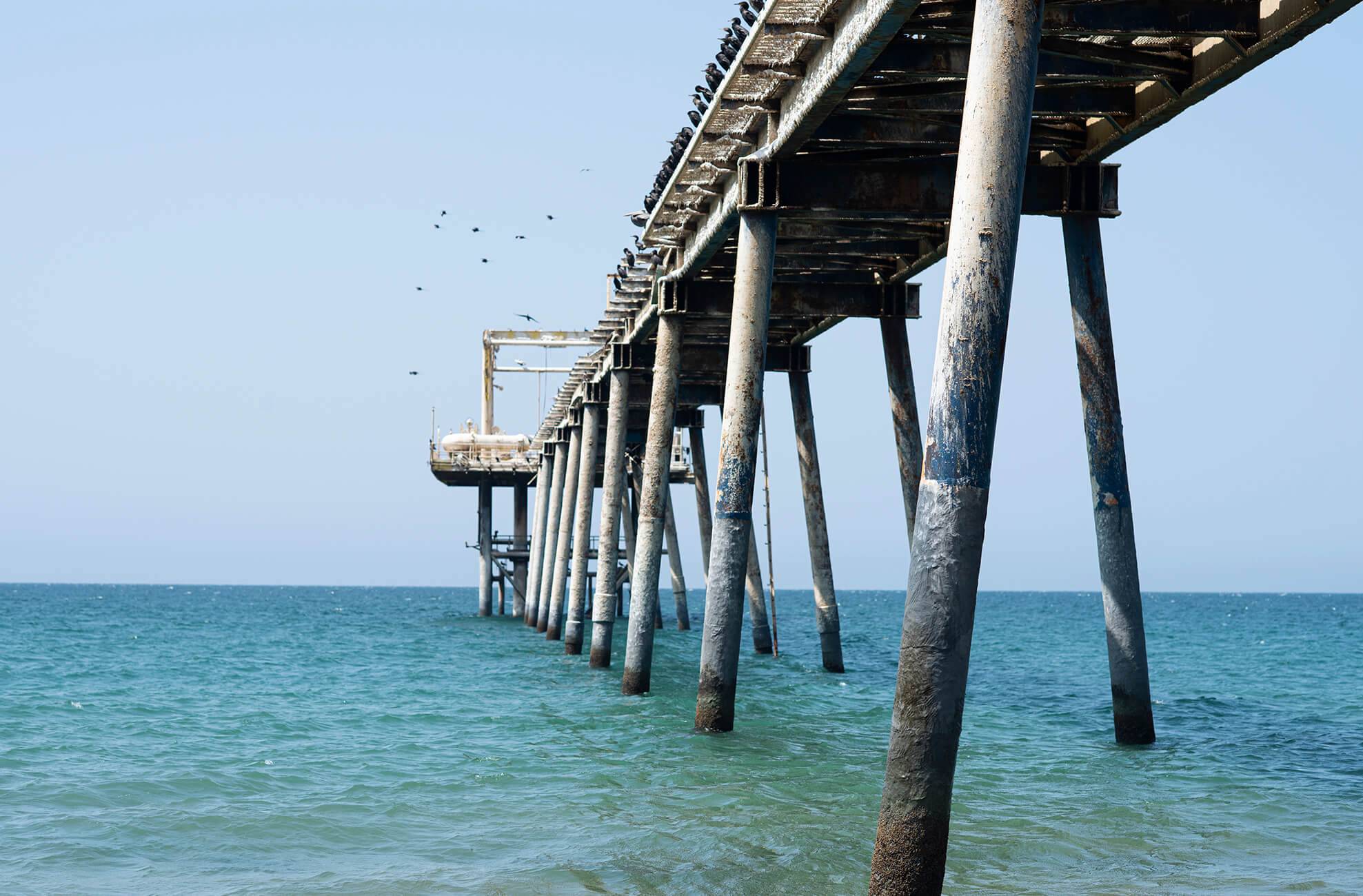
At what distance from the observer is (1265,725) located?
62.8 ft

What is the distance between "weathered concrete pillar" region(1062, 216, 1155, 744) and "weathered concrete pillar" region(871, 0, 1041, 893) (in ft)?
19.4

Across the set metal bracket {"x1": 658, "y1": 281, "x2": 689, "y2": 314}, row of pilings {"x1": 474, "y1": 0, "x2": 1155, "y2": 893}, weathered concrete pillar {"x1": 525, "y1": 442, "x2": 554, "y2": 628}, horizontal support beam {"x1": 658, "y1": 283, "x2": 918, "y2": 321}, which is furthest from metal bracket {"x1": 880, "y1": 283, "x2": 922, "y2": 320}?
weathered concrete pillar {"x1": 525, "y1": 442, "x2": 554, "y2": 628}

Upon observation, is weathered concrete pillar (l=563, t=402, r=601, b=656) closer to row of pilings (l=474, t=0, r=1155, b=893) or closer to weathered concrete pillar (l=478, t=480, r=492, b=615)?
row of pilings (l=474, t=0, r=1155, b=893)

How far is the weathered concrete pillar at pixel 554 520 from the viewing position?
37438mm

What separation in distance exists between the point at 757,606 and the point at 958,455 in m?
23.3

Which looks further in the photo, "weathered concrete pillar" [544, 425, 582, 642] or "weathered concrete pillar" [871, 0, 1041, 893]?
"weathered concrete pillar" [544, 425, 582, 642]

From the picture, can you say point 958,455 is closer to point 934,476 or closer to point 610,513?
point 934,476

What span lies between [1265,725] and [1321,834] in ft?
28.9

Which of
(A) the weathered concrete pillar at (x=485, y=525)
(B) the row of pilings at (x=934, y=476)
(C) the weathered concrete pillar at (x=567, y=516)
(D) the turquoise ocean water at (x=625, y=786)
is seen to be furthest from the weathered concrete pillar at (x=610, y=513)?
(A) the weathered concrete pillar at (x=485, y=525)

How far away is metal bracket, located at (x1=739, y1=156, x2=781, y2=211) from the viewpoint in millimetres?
14961

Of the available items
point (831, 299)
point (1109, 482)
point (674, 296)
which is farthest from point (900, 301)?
point (1109, 482)

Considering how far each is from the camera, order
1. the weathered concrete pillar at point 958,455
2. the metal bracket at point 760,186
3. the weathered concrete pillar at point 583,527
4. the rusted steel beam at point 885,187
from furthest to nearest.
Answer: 1. the weathered concrete pillar at point 583,527
2. the metal bracket at point 760,186
3. the rusted steel beam at point 885,187
4. the weathered concrete pillar at point 958,455

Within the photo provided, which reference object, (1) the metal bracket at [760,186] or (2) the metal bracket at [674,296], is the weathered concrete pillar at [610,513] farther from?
(1) the metal bracket at [760,186]

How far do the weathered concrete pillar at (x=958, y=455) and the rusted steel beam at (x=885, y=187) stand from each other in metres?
6.24
